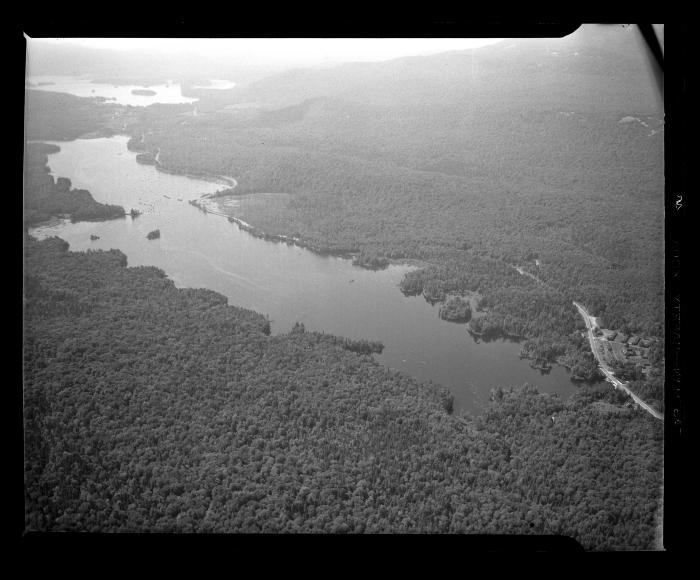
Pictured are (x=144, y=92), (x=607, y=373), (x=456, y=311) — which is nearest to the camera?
(x=607, y=373)

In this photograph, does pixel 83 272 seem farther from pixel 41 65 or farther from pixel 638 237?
pixel 638 237

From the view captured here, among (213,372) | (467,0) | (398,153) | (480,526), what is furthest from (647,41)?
(213,372)

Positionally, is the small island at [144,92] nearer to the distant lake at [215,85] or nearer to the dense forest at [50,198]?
the distant lake at [215,85]

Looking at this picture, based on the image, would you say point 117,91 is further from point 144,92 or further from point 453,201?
point 453,201

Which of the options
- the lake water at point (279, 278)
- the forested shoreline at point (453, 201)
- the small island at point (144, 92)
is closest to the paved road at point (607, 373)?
the forested shoreline at point (453, 201)

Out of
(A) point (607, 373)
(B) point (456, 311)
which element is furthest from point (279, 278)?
(A) point (607, 373)

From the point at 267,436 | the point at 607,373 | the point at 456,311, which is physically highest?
the point at 456,311
